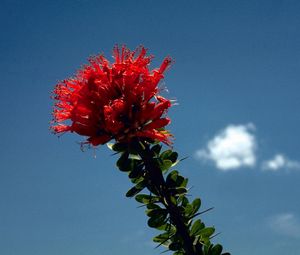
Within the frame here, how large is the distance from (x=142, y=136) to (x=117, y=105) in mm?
382

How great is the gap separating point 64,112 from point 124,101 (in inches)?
32.7

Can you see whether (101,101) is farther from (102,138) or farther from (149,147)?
(149,147)

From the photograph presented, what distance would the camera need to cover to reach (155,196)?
3.62 m

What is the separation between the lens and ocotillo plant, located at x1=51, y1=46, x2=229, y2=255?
353 cm

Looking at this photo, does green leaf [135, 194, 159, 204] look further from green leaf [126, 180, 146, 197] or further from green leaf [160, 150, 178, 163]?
green leaf [160, 150, 178, 163]

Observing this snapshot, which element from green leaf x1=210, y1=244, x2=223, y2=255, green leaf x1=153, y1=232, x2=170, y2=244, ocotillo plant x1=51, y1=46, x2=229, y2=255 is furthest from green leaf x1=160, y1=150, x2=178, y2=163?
green leaf x1=210, y1=244, x2=223, y2=255

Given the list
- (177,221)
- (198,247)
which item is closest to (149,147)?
(177,221)

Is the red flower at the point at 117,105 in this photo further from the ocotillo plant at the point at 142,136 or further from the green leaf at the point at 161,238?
the green leaf at the point at 161,238

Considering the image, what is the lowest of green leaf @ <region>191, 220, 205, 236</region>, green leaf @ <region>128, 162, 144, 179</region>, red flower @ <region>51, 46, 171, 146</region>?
green leaf @ <region>191, 220, 205, 236</region>

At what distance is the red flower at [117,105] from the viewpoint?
12.1ft

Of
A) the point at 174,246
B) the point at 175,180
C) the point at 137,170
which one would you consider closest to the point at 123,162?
the point at 137,170

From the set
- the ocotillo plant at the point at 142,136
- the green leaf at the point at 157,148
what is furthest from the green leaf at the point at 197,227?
the green leaf at the point at 157,148

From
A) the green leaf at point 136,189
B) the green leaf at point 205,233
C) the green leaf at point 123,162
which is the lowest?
the green leaf at point 205,233

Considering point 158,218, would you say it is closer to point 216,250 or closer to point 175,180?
point 175,180
